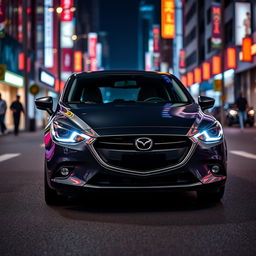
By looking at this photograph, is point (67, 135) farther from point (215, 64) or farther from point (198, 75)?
point (198, 75)

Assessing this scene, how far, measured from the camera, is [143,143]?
5.21 meters

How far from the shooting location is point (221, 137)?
5.68 m

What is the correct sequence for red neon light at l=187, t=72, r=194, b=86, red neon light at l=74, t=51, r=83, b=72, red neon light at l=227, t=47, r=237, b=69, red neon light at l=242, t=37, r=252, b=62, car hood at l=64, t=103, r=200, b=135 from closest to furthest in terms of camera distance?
1. car hood at l=64, t=103, r=200, b=135
2. red neon light at l=242, t=37, r=252, b=62
3. red neon light at l=227, t=47, r=237, b=69
4. red neon light at l=187, t=72, r=194, b=86
5. red neon light at l=74, t=51, r=83, b=72

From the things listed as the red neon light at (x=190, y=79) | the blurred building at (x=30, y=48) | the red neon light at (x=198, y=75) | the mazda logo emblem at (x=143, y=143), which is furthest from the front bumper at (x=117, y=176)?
the red neon light at (x=190, y=79)

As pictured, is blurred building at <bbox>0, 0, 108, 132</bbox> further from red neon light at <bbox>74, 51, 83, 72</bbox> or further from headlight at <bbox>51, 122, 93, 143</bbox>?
headlight at <bbox>51, 122, 93, 143</bbox>

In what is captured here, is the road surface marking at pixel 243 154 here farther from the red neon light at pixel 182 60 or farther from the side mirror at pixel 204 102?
the red neon light at pixel 182 60

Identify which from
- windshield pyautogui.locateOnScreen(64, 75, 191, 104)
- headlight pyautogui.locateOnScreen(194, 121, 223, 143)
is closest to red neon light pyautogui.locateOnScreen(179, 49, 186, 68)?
windshield pyautogui.locateOnScreen(64, 75, 191, 104)

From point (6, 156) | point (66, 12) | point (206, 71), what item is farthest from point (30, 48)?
point (6, 156)

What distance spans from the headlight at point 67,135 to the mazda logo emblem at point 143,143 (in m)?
0.46

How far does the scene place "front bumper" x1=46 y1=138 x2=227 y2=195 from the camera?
523 cm

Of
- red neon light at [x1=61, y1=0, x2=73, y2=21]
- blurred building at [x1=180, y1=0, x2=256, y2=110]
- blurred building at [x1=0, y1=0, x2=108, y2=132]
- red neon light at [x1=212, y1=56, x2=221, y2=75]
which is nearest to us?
blurred building at [x1=0, y1=0, x2=108, y2=132]

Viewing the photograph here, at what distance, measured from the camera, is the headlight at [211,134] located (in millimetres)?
5410

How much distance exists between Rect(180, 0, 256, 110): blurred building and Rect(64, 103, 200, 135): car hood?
29817mm

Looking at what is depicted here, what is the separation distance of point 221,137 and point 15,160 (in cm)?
679
